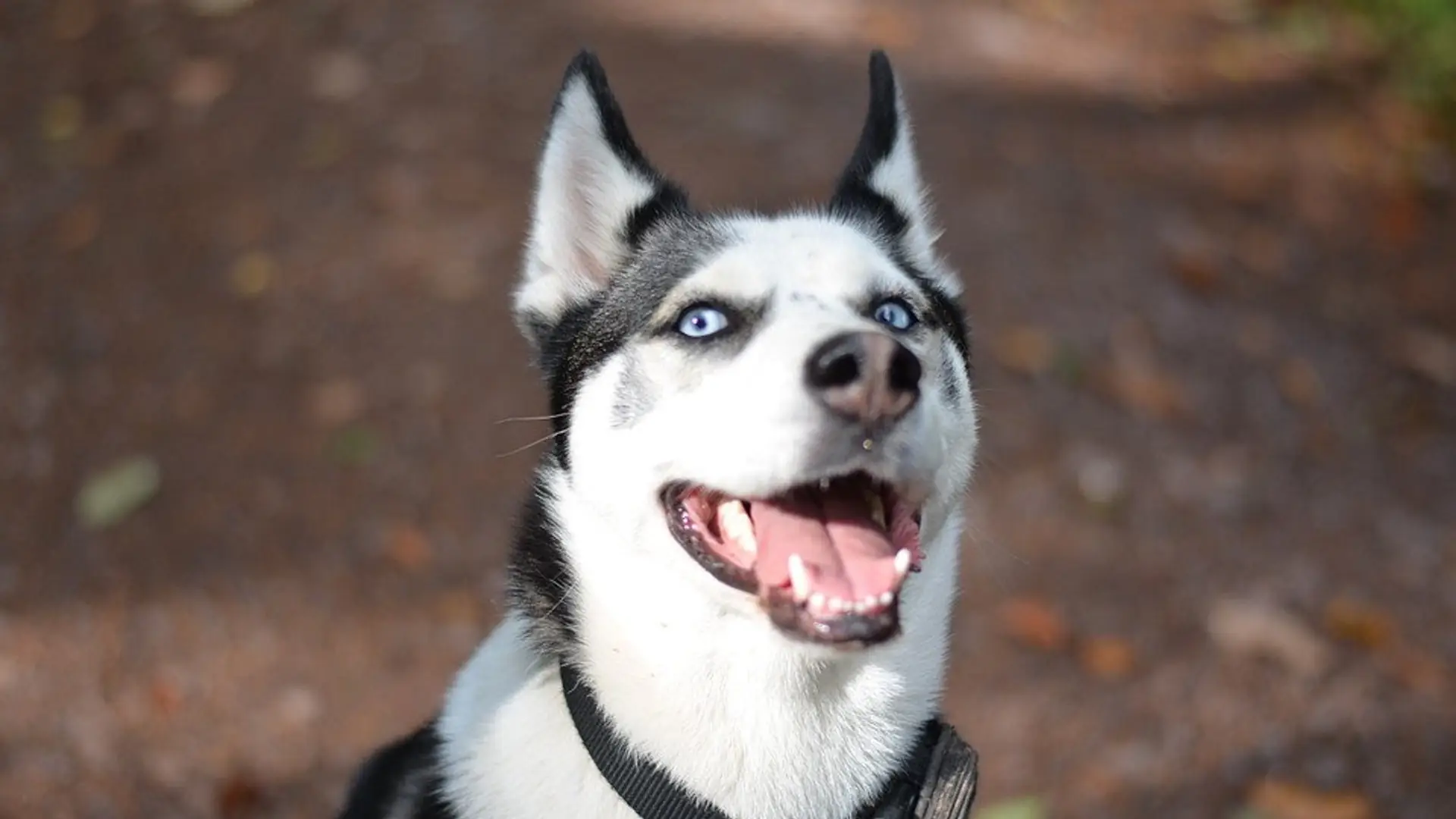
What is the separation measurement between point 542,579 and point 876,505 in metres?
0.64

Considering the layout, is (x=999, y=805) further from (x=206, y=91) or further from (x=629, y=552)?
(x=206, y=91)

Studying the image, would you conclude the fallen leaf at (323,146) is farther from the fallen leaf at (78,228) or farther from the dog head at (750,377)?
the dog head at (750,377)

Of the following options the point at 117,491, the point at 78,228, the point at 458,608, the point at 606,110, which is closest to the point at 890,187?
the point at 606,110

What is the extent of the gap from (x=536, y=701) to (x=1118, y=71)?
5344 millimetres

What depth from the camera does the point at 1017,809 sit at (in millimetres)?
3693

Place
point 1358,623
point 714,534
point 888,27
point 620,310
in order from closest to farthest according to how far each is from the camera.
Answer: point 714,534 → point 620,310 → point 1358,623 → point 888,27

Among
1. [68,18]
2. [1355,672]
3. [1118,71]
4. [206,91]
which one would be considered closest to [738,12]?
[1118,71]

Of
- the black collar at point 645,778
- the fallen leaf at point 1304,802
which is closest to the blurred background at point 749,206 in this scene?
the fallen leaf at point 1304,802

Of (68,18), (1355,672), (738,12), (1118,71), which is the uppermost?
(68,18)

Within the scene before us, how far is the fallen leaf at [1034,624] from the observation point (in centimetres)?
421

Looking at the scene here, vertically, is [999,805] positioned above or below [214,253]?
below

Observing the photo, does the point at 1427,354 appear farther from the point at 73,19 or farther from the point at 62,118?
the point at 73,19

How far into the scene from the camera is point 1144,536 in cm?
457

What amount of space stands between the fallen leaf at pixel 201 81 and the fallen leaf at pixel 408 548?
103 inches
